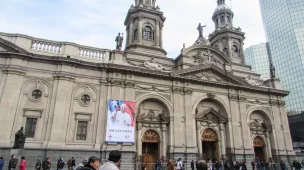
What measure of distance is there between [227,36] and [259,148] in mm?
17247

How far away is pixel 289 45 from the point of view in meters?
56.2

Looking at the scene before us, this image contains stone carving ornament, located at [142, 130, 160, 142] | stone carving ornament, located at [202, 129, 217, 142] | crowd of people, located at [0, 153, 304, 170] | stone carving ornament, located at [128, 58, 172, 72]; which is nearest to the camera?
crowd of people, located at [0, 153, 304, 170]

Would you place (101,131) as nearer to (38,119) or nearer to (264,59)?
(38,119)

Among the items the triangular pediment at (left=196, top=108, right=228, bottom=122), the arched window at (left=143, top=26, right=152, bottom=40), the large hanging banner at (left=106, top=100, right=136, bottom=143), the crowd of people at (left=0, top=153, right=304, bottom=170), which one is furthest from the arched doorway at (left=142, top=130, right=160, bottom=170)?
the arched window at (left=143, top=26, right=152, bottom=40)

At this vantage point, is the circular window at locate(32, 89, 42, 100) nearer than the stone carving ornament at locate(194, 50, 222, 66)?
Yes

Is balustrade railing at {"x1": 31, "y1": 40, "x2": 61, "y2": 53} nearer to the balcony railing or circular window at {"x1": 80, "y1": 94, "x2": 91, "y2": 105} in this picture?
the balcony railing

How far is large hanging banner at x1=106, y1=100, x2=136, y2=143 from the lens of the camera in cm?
2085

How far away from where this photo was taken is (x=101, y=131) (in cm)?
2088

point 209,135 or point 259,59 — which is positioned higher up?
point 259,59

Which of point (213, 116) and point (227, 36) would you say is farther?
point (227, 36)

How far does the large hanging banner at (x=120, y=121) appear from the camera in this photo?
20.9m

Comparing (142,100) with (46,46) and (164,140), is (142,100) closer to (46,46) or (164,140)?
(164,140)

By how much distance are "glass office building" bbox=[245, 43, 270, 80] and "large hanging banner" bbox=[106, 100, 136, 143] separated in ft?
210

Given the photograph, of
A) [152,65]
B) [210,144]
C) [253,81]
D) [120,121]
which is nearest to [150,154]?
[120,121]
